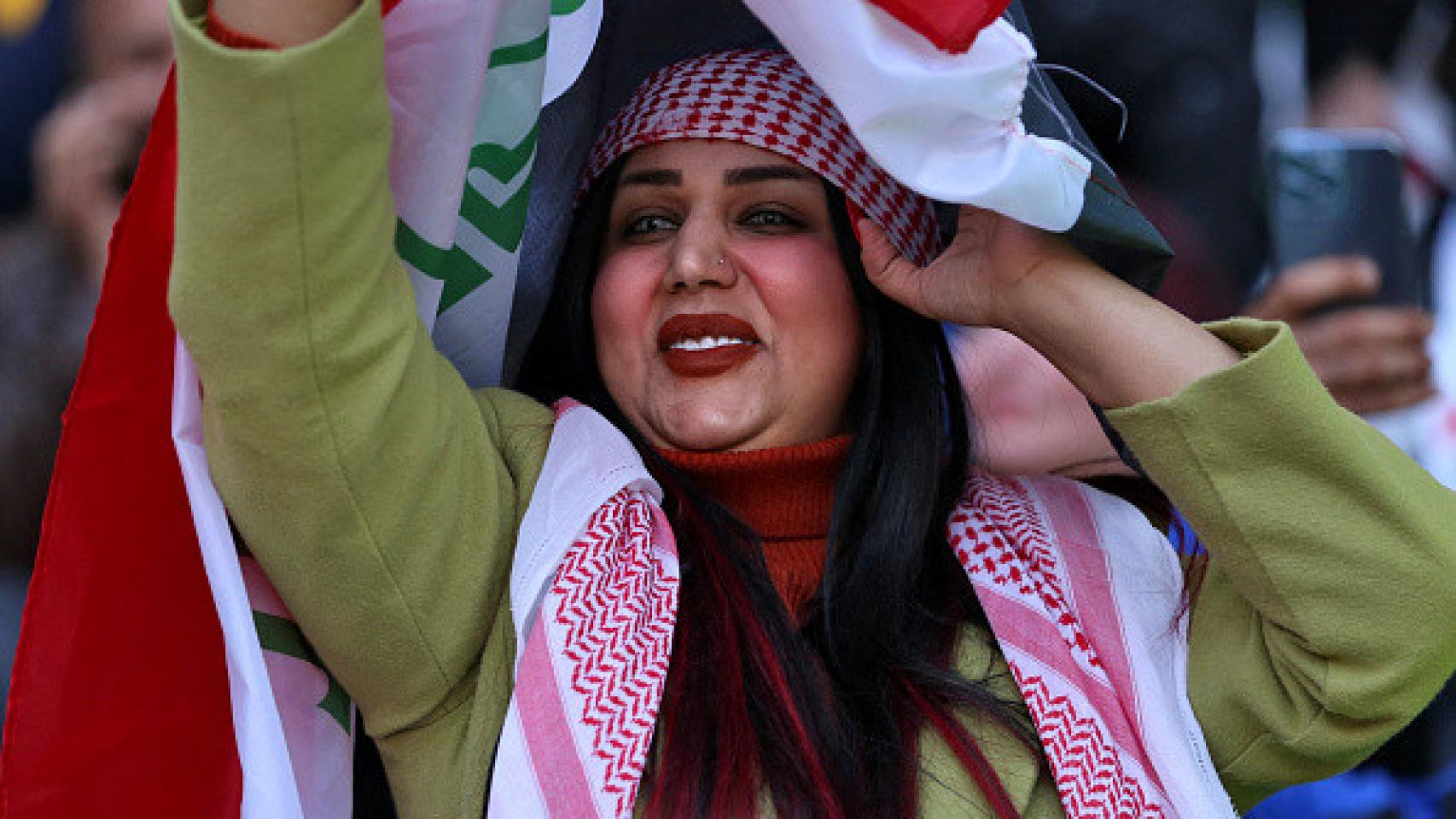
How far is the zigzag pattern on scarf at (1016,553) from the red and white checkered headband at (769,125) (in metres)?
0.30

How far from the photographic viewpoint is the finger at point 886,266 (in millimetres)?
2012

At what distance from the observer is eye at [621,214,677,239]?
2119 mm

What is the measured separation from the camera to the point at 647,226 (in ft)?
7.00

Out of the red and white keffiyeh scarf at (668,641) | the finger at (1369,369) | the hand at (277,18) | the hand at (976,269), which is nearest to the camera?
the hand at (277,18)

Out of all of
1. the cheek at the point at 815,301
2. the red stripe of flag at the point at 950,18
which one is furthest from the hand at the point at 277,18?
the cheek at the point at 815,301

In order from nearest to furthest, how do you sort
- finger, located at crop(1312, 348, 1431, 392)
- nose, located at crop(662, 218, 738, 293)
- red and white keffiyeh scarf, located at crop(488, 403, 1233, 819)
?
red and white keffiyeh scarf, located at crop(488, 403, 1233, 819) → nose, located at crop(662, 218, 738, 293) → finger, located at crop(1312, 348, 1431, 392)

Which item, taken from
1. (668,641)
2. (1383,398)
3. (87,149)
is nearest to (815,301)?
(668,641)

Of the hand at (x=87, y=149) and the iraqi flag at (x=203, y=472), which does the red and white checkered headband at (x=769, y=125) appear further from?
the hand at (x=87, y=149)

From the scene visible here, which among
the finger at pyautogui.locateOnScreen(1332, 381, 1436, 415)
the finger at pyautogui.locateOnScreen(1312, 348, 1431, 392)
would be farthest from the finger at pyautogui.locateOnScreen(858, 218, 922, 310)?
the finger at pyautogui.locateOnScreen(1332, 381, 1436, 415)

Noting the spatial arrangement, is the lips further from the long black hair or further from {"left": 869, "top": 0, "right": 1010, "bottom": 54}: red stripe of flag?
{"left": 869, "top": 0, "right": 1010, "bottom": 54}: red stripe of flag

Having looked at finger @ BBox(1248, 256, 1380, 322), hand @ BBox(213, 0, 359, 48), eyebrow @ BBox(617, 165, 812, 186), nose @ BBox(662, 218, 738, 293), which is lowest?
finger @ BBox(1248, 256, 1380, 322)

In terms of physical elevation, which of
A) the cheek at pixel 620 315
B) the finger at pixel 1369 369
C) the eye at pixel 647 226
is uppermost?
the eye at pixel 647 226

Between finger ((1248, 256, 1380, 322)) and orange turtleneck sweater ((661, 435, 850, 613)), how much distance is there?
73cm

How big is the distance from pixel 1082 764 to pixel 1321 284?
954mm
